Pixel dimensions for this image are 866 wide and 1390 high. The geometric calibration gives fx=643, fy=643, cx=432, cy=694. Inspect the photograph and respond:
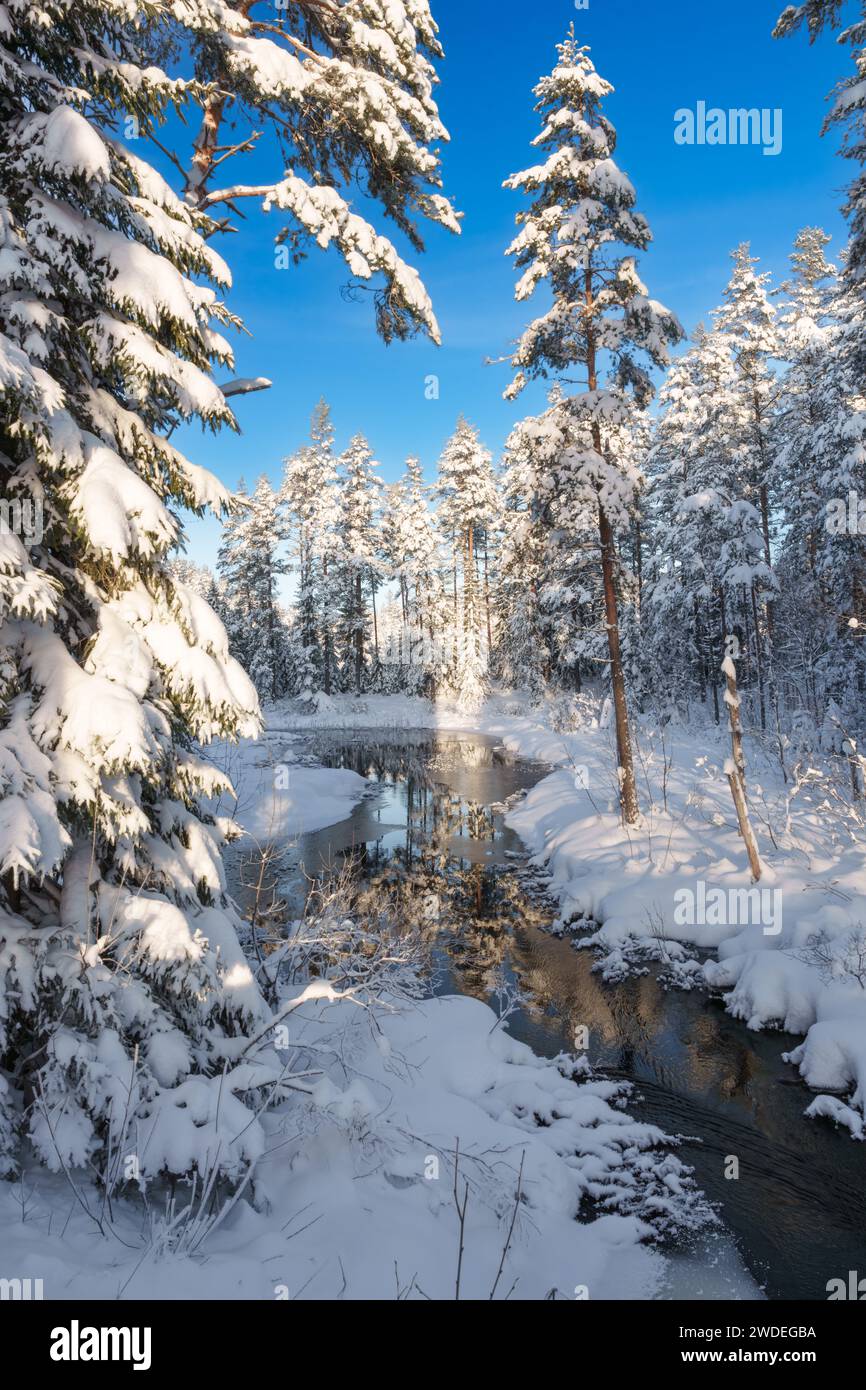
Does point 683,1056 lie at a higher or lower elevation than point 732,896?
lower

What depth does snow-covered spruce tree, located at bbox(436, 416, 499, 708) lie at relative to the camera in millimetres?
42844

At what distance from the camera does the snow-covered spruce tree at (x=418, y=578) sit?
4522 centimetres

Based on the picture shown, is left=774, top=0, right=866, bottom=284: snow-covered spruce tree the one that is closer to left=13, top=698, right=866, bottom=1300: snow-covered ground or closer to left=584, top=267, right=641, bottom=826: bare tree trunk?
left=584, top=267, right=641, bottom=826: bare tree trunk

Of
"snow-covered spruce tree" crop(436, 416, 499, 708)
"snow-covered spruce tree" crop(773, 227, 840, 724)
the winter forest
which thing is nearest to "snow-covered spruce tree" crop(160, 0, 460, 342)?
the winter forest

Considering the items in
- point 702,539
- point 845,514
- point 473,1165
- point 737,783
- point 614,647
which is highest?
point 702,539

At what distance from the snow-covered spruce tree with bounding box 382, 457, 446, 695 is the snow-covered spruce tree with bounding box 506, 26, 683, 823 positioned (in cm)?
3128

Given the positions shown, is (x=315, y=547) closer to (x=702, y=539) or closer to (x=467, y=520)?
(x=467, y=520)

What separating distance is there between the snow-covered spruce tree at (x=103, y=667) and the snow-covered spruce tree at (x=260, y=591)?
3970cm

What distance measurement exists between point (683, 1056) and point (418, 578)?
39984 millimetres

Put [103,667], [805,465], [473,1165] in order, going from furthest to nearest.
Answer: [805,465]
[473,1165]
[103,667]

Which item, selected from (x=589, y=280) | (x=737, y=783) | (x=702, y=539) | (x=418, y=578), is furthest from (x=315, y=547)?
(x=737, y=783)

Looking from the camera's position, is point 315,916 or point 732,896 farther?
point 732,896

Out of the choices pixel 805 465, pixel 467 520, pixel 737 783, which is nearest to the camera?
pixel 737 783

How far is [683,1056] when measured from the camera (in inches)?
306
